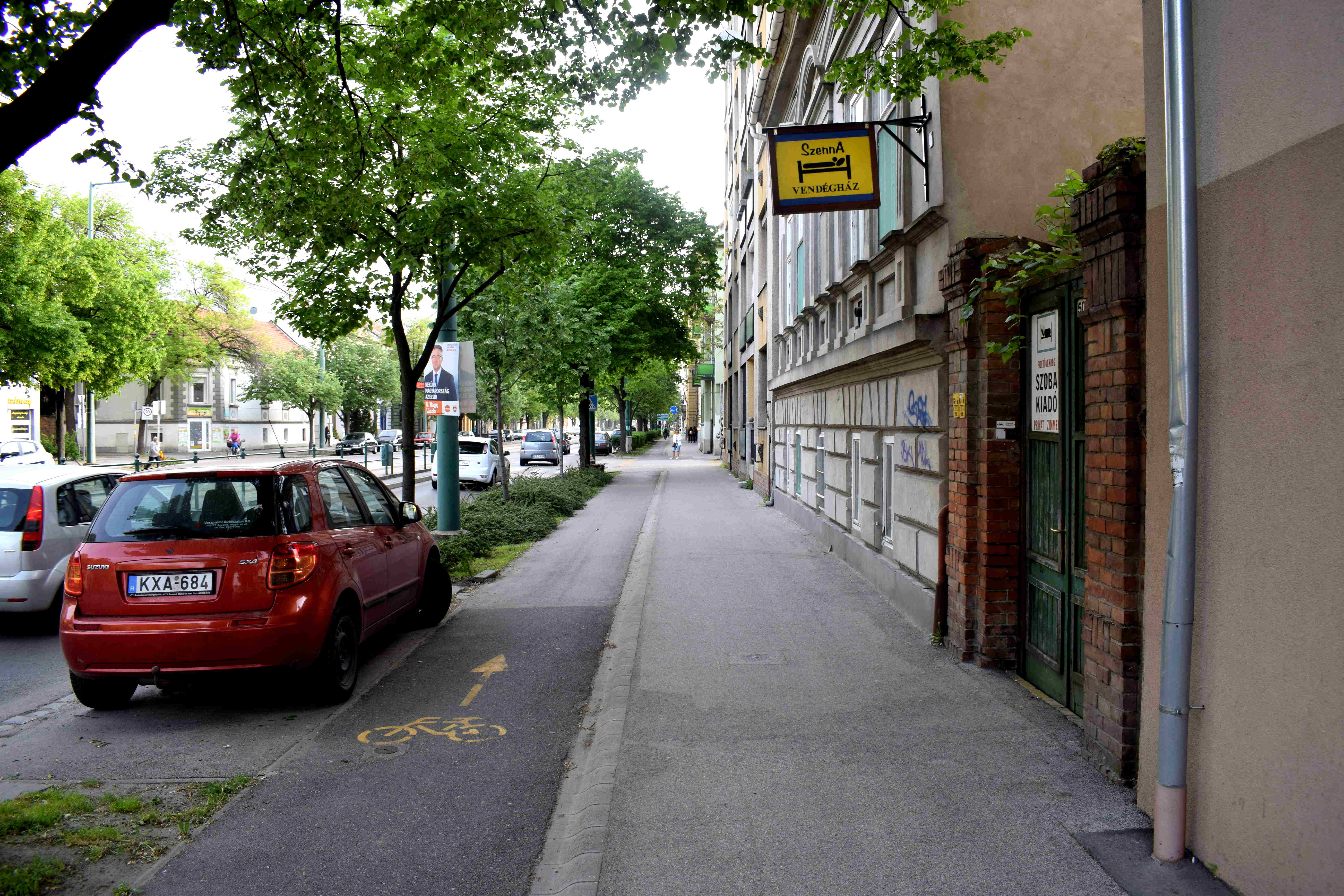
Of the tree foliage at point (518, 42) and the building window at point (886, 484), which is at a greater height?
the tree foliage at point (518, 42)

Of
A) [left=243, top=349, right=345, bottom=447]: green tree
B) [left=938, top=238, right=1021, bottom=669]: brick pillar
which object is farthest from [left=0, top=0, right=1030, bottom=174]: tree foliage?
[left=243, top=349, right=345, bottom=447]: green tree

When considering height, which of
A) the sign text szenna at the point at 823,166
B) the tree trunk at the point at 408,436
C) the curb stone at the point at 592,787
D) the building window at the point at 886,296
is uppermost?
the sign text szenna at the point at 823,166

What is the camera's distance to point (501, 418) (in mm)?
17609

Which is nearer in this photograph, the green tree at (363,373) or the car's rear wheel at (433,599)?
the car's rear wheel at (433,599)

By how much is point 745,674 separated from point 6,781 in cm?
421

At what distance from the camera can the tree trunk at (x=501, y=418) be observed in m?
17.4

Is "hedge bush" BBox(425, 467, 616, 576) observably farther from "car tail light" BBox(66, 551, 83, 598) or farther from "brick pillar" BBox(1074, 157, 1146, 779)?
"brick pillar" BBox(1074, 157, 1146, 779)

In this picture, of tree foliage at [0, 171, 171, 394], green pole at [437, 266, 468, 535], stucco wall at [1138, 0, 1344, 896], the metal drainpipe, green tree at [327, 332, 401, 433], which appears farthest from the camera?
green tree at [327, 332, 401, 433]

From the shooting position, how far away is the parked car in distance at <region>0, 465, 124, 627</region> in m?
7.82

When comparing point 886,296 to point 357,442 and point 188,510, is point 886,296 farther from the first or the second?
point 357,442

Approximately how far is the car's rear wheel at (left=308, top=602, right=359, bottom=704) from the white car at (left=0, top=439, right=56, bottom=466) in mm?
23431

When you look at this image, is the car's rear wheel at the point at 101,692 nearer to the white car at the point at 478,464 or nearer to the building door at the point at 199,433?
the white car at the point at 478,464

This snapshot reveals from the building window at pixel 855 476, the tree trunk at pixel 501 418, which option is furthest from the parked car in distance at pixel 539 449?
the building window at pixel 855 476

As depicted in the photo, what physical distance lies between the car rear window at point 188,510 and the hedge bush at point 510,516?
2908 mm
